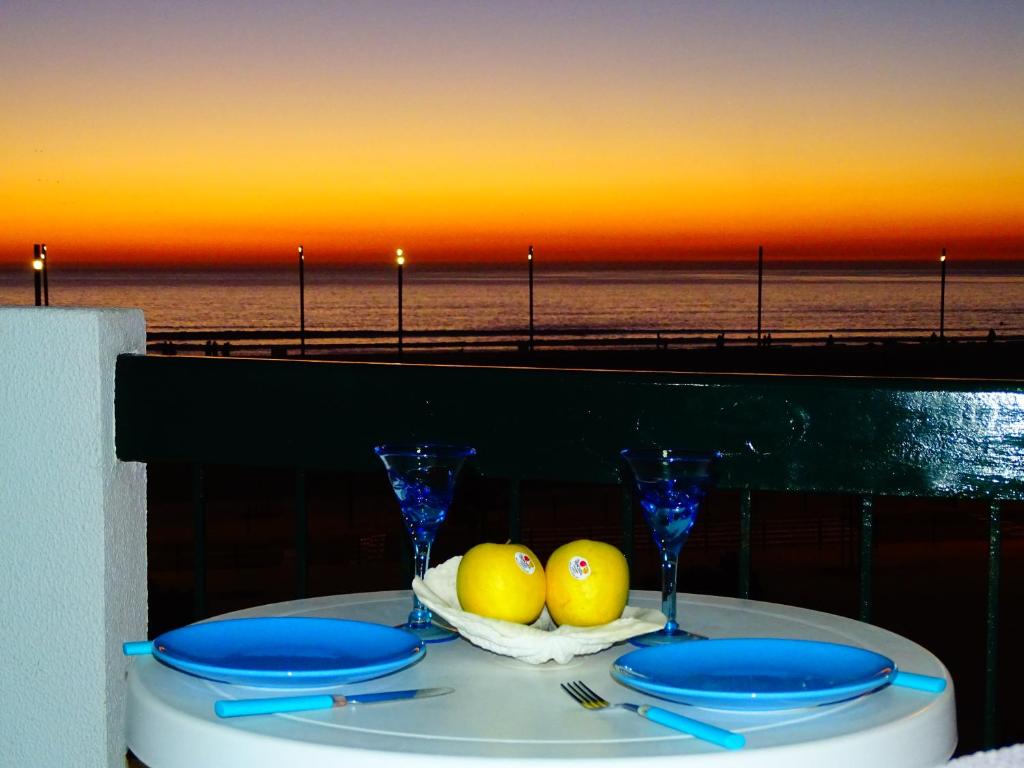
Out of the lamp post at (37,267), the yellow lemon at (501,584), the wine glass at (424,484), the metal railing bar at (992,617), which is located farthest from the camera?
the lamp post at (37,267)

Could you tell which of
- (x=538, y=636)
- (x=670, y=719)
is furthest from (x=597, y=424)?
(x=670, y=719)

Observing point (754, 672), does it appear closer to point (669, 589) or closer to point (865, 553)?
point (669, 589)

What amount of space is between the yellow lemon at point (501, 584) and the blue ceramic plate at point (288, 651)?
0.07 metres

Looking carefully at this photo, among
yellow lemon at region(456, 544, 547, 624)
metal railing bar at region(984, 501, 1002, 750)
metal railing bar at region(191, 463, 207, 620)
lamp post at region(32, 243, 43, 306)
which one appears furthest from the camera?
lamp post at region(32, 243, 43, 306)

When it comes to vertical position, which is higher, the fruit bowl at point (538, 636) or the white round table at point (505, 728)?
the fruit bowl at point (538, 636)

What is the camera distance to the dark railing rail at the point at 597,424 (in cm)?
173

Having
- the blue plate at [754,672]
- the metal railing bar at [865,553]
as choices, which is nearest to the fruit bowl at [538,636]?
the blue plate at [754,672]

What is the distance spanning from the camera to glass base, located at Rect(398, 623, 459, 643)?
4.30 feet

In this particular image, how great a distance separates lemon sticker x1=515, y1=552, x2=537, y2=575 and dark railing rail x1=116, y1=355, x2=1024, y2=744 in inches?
17.3

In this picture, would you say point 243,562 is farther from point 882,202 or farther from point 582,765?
point 882,202

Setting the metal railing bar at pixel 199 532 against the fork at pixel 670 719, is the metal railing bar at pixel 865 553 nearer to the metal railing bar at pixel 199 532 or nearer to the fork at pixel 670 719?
the fork at pixel 670 719

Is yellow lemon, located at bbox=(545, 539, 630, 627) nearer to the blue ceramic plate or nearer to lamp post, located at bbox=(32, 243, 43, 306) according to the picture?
the blue ceramic plate

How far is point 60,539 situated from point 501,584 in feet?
3.97

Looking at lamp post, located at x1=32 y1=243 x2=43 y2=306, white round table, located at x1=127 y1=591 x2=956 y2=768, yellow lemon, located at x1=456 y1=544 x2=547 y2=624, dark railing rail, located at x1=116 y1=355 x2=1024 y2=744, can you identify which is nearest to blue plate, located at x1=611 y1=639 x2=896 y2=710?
white round table, located at x1=127 y1=591 x2=956 y2=768
